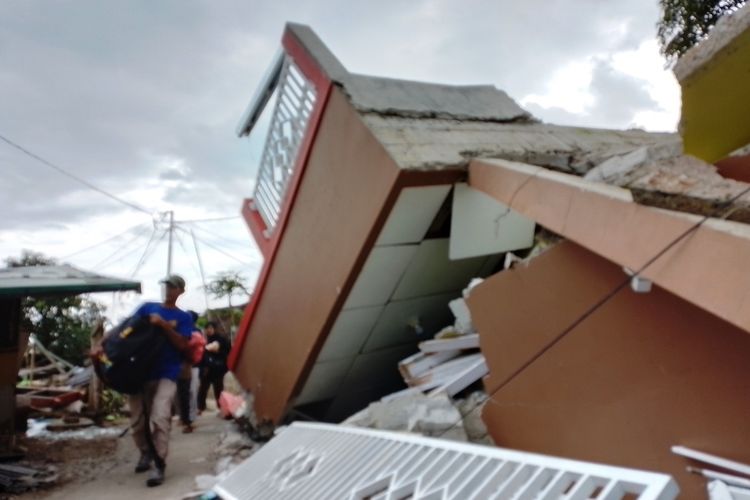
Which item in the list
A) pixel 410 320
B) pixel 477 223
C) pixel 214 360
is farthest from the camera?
pixel 214 360

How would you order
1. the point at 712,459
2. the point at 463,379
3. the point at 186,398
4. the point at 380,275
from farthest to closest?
the point at 186,398, the point at 380,275, the point at 463,379, the point at 712,459

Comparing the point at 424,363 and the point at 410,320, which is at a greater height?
the point at 410,320

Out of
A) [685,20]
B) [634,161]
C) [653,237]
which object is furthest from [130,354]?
[685,20]

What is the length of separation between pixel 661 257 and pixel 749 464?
2.75 feet

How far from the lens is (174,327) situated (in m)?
4.85

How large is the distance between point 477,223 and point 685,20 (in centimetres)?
739

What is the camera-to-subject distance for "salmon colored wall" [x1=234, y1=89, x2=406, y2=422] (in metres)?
4.17

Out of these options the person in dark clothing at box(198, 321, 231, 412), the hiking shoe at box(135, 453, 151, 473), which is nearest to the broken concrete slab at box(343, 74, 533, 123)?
the hiking shoe at box(135, 453, 151, 473)

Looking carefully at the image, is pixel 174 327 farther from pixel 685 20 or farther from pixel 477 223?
pixel 685 20

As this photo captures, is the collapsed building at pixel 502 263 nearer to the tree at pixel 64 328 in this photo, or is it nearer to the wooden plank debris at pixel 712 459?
the wooden plank debris at pixel 712 459

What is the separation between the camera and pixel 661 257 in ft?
6.78

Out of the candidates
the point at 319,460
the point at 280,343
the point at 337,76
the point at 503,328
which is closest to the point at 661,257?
the point at 503,328

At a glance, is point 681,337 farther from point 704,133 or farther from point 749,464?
point 704,133

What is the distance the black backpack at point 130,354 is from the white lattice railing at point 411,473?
1.15 metres
